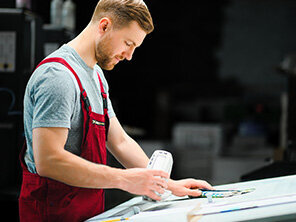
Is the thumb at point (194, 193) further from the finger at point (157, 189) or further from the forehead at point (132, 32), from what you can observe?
the forehead at point (132, 32)

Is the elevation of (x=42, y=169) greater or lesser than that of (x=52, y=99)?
lesser

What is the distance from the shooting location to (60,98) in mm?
1113

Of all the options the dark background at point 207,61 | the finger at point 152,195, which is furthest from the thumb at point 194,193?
the dark background at point 207,61

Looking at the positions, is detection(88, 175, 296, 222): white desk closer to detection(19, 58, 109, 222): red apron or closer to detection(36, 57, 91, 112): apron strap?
detection(19, 58, 109, 222): red apron

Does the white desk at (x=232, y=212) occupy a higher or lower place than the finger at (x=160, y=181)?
lower

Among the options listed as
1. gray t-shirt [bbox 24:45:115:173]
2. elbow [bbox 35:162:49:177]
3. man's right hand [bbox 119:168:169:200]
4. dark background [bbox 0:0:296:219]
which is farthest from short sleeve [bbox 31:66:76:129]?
dark background [bbox 0:0:296:219]

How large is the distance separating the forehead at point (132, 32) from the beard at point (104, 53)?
52 millimetres

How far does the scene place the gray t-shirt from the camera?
1.10m

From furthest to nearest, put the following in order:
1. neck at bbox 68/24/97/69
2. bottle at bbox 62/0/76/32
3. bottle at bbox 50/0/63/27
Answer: bottle at bbox 62/0/76/32 < bottle at bbox 50/0/63/27 < neck at bbox 68/24/97/69

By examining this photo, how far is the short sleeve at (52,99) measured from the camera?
3.60 feet

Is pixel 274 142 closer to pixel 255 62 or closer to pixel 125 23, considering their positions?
pixel 255 62

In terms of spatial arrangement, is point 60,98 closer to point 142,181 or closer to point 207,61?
point 142,181

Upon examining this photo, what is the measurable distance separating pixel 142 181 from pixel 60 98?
329 mm

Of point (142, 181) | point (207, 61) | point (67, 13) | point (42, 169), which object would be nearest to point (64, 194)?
point (42, 169)
